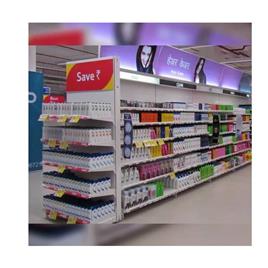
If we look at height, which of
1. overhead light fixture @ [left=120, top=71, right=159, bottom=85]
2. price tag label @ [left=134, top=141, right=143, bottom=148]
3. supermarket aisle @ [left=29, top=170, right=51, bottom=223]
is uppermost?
overhead light fixture @ [left=120, top=71, right=159, bottom=85]

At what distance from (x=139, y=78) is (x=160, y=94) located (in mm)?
1083

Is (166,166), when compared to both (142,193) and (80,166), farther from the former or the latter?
(80,166)

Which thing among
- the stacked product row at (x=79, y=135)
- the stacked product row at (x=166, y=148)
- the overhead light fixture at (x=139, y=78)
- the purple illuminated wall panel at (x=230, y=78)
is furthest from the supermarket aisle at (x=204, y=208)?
the purple illuminated wall panel at (x=230, y=78)

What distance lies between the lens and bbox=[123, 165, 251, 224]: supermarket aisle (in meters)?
4.89

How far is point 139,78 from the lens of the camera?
233 inches

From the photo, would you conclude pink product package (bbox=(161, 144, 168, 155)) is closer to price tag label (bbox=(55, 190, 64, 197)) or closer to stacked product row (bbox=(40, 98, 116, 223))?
stacked product row (bbox=(40, 98, 116, 223))

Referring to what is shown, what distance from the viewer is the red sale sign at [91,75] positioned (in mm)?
4391

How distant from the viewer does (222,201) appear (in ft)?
19.5

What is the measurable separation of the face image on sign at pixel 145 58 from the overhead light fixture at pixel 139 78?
0.36ft

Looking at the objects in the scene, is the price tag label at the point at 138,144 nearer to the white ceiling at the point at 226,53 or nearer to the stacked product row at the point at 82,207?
the stacked product row at the point at 82,207

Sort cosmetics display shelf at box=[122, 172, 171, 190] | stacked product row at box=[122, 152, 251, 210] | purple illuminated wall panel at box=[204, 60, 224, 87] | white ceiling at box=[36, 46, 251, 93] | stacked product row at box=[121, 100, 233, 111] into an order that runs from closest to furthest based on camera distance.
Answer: cosmetics display shelf at box=[122, 172, 171, 190] → stacked product row at box=[122, 152, 251, 210] → stacked product row at box=[121, 100, 233, 111] → purple illuminated wall panel at box=[204, 60, 224, 87] → white ceiling at box=[36, 46, 251, 93]

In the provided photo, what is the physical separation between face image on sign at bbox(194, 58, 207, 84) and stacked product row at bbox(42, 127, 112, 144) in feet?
14.7

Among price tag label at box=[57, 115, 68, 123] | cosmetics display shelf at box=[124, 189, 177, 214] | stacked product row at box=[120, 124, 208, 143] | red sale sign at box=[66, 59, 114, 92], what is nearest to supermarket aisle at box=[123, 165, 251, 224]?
cosmetics display shelf at box=[124, 189, 177, 214]

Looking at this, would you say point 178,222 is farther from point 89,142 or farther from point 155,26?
point 155,26
